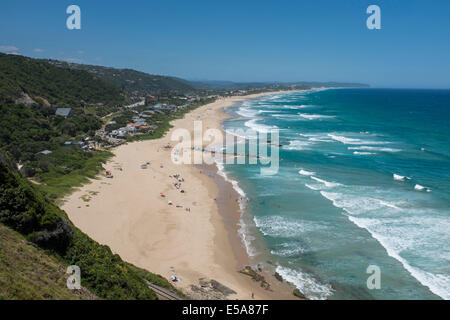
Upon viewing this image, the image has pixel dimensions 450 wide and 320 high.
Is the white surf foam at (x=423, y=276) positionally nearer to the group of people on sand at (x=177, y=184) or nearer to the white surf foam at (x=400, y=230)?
the white surf foam at (x=400, y=230)

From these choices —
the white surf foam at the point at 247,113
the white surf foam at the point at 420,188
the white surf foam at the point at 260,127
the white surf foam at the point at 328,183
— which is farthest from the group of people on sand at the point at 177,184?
the white surf foam at the point at 247,113

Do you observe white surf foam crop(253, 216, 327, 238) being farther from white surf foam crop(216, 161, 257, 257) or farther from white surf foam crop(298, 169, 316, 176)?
white surf foam crop(298, 169, 316, 176)

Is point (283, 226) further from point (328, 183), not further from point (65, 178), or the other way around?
point (65, 178)

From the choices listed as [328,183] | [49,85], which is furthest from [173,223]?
[49,85]

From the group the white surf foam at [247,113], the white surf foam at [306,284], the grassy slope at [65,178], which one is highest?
the white surf foam at [247,113]
